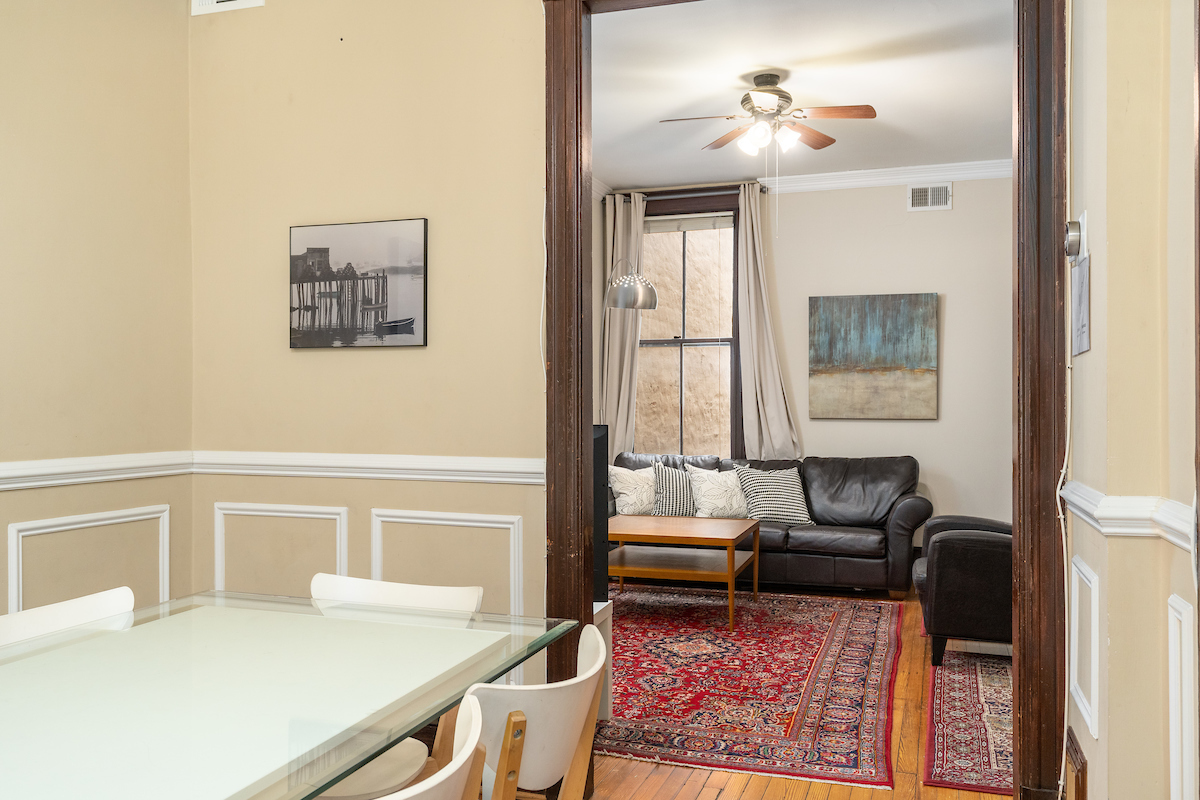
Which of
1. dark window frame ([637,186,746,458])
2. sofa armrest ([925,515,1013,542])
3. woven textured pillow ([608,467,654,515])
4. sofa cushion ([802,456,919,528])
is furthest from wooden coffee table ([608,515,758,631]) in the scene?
dark window frame ([637,186,746,458])

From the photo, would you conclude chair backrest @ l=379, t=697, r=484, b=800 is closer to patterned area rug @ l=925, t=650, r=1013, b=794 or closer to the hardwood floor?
the hardwood floor

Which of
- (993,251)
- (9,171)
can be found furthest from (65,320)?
(993,251)

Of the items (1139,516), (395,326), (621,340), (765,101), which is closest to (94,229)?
(395,326)

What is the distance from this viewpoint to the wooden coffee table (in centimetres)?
494

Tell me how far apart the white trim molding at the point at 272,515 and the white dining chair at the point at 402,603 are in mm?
769

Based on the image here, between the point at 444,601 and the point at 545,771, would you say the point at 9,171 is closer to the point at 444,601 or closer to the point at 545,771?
the point at 444,601

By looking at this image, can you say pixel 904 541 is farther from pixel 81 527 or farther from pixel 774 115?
pixel 81 527

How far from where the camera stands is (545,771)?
4.85 ft

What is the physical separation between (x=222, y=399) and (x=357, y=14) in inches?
57.1

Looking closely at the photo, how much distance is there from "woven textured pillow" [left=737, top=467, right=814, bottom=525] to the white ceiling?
2320 mm

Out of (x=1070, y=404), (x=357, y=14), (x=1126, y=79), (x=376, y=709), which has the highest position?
(x=357, y=14)

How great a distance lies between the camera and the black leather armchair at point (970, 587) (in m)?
3.96

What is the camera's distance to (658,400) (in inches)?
288

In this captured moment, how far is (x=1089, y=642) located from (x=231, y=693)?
1.75 meters
